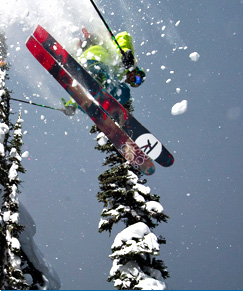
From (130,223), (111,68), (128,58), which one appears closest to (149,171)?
(130,223)

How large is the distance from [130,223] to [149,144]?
90.0 inches

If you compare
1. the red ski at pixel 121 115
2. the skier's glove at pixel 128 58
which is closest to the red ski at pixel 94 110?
the red ski at pixel 121 115

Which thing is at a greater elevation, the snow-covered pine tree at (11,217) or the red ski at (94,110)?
the red ski at (94,110)

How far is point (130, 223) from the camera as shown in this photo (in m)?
5.29

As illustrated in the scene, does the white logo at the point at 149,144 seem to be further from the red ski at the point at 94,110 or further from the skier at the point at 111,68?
the skier at the point at 111,68

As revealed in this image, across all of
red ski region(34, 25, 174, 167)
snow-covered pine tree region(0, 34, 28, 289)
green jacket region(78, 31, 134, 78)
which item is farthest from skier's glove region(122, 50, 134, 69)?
snow-covered pine tree region(0, 34, 28, 289)

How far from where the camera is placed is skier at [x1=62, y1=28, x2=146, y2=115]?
6.62 m

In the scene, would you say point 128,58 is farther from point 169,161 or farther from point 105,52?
point 169,161

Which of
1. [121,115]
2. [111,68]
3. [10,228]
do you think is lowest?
[10,228]

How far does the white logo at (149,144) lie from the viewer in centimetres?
672

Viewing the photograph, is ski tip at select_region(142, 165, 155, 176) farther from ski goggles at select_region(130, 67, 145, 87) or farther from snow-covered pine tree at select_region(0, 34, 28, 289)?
snow-covered pine tree at select_region(0, 34, 28, 289)

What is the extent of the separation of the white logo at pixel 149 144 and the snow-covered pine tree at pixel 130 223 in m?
0.62

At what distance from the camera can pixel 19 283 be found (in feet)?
15.9

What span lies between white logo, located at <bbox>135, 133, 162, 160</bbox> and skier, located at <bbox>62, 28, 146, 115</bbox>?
1395 millimetres
